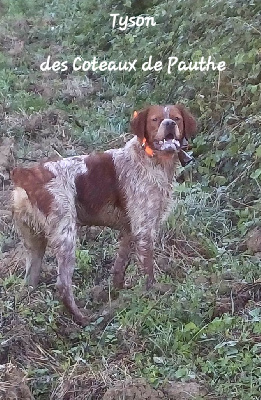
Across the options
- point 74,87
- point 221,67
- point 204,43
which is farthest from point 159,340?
point 74,87

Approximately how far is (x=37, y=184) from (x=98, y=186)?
452mm

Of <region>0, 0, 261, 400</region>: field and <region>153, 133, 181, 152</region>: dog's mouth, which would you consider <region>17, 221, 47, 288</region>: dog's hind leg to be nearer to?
<region>0, 0, 261, 400</region>: field

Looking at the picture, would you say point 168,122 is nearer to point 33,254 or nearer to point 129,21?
point 33,254

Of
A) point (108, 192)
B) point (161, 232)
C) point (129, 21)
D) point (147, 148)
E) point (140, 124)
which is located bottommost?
point (161, 232)

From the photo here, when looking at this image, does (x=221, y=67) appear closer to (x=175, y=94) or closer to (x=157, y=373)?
(x=175, y=94)

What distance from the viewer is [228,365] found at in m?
4.30

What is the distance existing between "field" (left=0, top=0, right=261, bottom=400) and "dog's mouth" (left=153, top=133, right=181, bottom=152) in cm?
95

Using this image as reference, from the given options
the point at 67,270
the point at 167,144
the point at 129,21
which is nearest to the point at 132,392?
the point at 67,270

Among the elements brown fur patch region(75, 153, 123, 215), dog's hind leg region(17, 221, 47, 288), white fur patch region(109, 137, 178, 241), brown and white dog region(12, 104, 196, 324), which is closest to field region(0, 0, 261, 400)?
dog's hind leg region(17, 221, 47, 288)

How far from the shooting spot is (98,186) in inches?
210

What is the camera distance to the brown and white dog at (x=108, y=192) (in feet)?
16.9

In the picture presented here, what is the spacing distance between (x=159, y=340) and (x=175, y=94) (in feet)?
15.3

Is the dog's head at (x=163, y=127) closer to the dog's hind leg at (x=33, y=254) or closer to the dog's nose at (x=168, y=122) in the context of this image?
the dog's nose at (x=168, y=122)

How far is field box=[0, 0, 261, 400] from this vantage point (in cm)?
429
